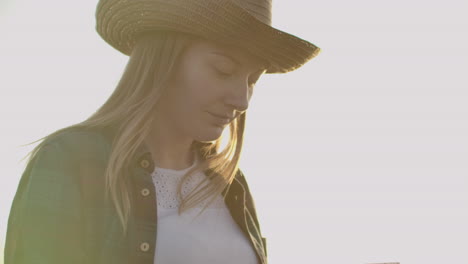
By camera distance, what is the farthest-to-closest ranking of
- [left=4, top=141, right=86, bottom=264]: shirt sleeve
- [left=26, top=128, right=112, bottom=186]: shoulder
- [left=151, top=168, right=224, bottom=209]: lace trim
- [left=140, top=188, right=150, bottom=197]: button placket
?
[left=151, top=168, right=224, bottom=209]: lace trim < [left=140, top=188, right=150, bottom=197]: button placket < [left=26, top=128, right=112, bottom=186]: shoulder < [left=4, top=141, right=86, bottom=264]: shirt sleeve

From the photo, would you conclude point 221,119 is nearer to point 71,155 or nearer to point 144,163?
point 144,163

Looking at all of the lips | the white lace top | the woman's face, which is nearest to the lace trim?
the white lace top

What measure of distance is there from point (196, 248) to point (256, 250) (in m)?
0.44

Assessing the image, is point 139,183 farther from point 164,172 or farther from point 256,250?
point 256,250

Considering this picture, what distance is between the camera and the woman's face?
257 centimetres

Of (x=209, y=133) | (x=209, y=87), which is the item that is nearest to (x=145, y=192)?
(x=209, y=133)

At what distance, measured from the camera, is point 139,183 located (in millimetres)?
2623

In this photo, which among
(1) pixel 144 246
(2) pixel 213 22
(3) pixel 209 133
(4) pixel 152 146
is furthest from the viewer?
(4) pixel 152 146

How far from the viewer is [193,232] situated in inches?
104

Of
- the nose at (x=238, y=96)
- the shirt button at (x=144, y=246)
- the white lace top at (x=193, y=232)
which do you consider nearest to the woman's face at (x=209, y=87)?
the nose at (x=238, y=96)

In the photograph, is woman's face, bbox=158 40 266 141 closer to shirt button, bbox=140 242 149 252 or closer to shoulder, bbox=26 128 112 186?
shoulder, bbox=26 128 112 186

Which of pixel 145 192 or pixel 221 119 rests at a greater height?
pixel 221 119

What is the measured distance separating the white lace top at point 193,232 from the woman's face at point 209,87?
0.30 m

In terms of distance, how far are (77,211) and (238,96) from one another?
2.63 ft
